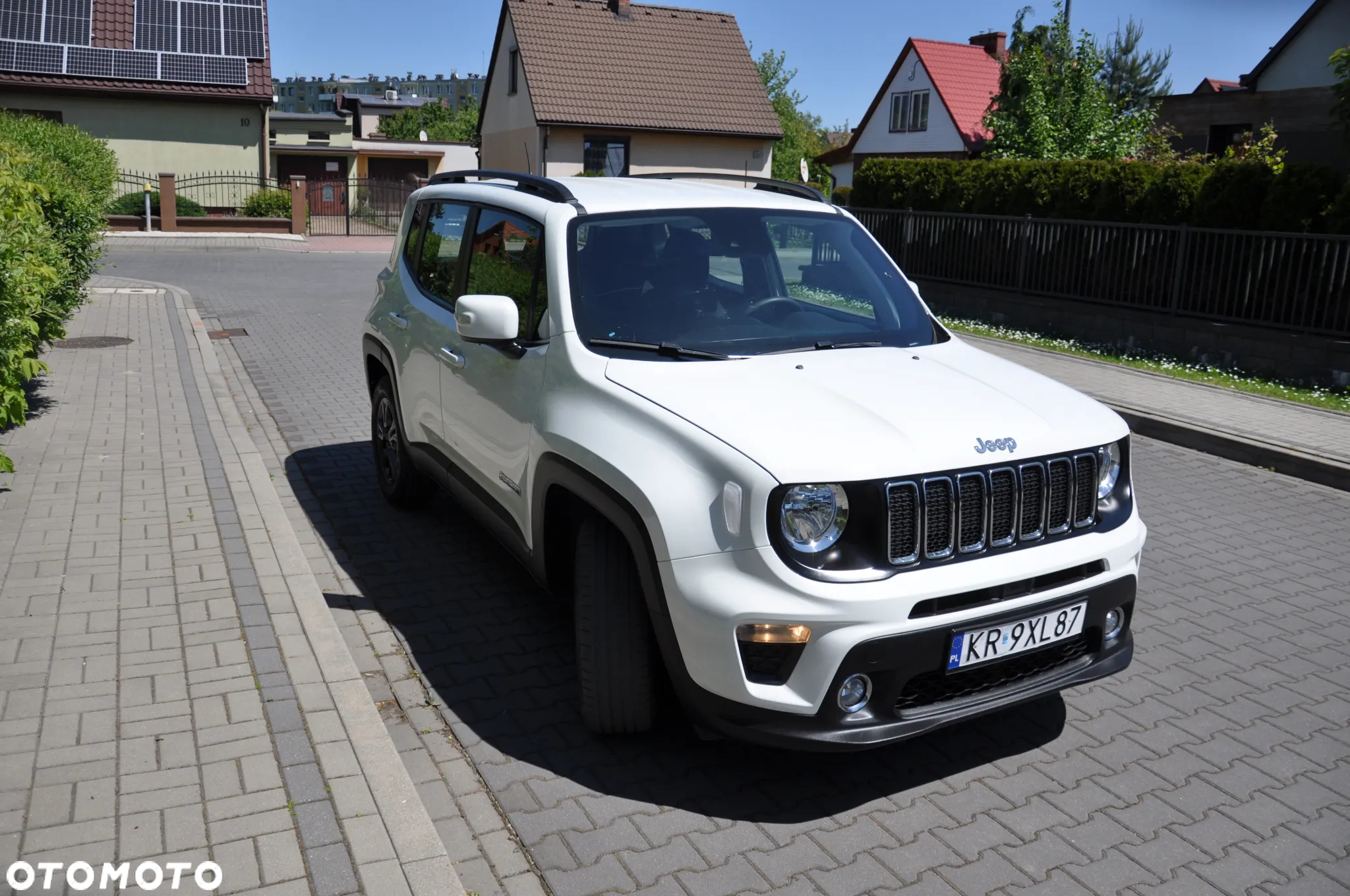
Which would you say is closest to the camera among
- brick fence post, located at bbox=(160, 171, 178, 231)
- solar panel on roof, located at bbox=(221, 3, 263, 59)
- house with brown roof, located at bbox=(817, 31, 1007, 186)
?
brick fence post, located at bbox=(160, 171, 178, 231)

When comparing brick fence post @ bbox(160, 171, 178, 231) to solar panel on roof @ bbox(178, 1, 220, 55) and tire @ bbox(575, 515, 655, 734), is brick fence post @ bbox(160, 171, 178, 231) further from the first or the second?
tire @ bbox(575, 515, 655, 734)

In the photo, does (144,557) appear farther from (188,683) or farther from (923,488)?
(923,488)

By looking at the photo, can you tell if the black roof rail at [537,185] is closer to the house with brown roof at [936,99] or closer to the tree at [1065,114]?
the tree at [1065,114]

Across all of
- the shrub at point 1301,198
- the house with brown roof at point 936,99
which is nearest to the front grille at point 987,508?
the shrub at point 1301,198

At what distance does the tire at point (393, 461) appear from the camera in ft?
Result: 21.6

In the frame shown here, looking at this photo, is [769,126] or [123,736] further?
[769,126]

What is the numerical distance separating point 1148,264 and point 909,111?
41.4 m

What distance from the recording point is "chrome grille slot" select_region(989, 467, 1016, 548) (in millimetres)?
3689

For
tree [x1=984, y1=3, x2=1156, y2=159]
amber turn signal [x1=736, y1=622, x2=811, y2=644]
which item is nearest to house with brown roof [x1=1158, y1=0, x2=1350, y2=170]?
tree [x1=984, y1=3, x2=1156, y2=159]

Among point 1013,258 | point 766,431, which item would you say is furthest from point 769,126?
point 766,431

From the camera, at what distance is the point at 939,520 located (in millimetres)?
3594

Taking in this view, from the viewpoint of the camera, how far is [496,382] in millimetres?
4863

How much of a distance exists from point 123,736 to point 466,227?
2.82 metres

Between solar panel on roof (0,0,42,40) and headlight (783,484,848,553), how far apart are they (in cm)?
3738
